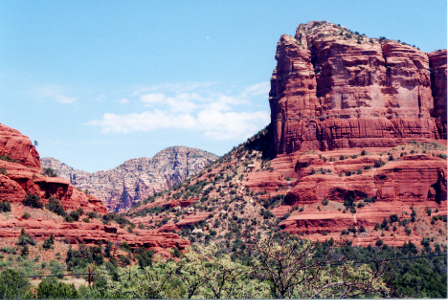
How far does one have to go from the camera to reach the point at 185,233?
9181 centimetres

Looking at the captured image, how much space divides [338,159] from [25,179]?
56000 mm

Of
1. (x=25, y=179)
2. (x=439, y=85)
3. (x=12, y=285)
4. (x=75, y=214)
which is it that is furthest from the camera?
(x=439, y=85)

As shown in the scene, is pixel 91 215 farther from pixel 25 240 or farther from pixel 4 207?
pixel 25 240

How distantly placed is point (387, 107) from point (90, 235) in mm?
64963

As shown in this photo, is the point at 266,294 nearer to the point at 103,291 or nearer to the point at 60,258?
the point at 103,291

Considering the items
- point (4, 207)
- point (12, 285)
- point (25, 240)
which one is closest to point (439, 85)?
point (4, 207)

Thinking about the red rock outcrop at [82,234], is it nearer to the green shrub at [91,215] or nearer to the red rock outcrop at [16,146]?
the green shrub at [91,215]

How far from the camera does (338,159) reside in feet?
325

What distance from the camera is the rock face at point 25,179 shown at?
54.1 m

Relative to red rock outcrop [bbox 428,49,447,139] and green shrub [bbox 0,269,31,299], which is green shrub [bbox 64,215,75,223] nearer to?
green shrub [bbox 0,269,31,299]

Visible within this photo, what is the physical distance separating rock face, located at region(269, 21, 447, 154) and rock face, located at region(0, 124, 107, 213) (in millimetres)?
47676

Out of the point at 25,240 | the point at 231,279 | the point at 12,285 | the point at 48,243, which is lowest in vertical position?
the point at 12,285

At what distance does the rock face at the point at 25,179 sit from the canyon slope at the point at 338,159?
27.0 m

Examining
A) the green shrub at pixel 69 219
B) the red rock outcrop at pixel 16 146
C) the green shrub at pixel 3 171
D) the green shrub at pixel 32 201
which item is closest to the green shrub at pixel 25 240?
the green shrub at pixel 32 201
